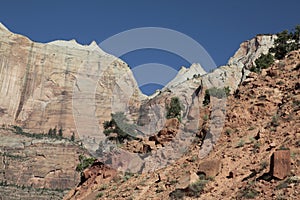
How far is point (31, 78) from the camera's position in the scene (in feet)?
650

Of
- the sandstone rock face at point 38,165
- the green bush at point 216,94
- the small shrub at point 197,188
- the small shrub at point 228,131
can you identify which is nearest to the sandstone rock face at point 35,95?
the sandstone rock face at point 38,165

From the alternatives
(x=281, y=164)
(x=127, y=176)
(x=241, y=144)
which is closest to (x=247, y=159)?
(x=241, y=144)

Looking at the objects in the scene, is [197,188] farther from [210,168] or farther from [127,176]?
[127,176]

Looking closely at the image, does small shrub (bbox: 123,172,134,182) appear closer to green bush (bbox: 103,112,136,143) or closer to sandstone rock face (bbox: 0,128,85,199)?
green bush (bbox: 103,112,136,143)

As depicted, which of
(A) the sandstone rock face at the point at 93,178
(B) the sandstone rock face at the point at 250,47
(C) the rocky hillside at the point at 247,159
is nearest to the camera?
(C) the rocky hillside at the point at 247,159

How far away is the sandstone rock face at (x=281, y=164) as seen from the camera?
15.3m

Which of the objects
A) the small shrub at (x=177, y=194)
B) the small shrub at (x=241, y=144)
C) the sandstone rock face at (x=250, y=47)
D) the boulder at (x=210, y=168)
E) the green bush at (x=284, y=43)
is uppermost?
the sandstone rock face at (x=250, y=47)

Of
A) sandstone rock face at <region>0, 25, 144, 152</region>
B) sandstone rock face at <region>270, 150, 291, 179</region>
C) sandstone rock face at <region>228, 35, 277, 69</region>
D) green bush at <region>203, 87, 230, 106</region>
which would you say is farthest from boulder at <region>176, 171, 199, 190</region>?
sandstone rock face at <region>0, 25, 144, 152</region>

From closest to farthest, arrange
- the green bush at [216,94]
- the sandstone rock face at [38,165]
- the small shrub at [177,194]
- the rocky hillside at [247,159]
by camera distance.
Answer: the rocky hillside at [247,159] < the small shrub at [177,194] < the green bush at [216,94] < the sandstone rock face at [38,165]

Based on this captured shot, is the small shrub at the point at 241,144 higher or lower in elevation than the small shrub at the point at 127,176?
higher

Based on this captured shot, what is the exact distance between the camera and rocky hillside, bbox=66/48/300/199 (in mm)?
15555

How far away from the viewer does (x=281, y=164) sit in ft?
50.7

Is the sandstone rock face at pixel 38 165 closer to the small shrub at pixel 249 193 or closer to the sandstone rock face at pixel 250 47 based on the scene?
the sandstone rock face at pixel 250 47

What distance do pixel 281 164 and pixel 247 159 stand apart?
10.7 feet
